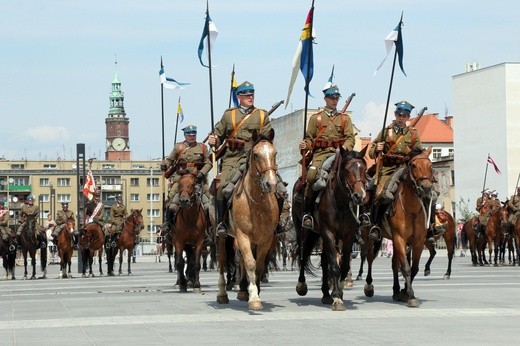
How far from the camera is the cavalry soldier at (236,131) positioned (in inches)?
762

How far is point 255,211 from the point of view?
18.4 m

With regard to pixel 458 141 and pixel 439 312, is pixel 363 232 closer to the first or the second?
pixel 439 312

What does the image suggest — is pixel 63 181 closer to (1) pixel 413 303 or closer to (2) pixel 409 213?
(2) pixel 409 213

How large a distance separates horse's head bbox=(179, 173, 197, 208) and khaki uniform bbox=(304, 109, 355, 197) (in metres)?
3.63

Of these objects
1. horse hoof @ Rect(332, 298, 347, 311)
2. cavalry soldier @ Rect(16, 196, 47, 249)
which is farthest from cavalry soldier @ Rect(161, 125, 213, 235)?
cavalry soldier @ Rect(16, 196, 47, 249)

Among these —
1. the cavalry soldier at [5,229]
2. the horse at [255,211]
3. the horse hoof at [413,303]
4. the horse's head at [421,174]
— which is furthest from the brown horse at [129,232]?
the horse hoof at [413,303]

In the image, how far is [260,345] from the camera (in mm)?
13273

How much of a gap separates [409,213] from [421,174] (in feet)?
2.50

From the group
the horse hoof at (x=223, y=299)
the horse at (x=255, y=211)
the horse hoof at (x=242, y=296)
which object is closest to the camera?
the horse at (x=255, y=211)

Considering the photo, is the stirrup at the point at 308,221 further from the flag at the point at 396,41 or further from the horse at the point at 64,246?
the horse at the point at 64,246

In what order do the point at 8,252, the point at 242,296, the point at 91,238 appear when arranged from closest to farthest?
the point at 242,296
the point at 91,238
the point at 8,252

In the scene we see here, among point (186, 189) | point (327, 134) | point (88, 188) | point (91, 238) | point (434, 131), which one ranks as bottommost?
point (91, 238)

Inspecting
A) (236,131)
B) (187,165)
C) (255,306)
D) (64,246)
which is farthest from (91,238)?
(255,306)

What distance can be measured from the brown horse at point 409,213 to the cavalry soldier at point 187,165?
4.73m
